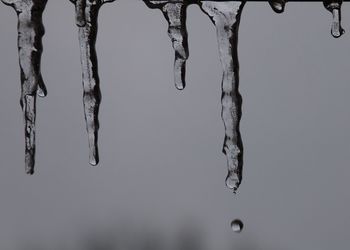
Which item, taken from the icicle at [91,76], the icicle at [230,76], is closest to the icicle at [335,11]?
the icicle at [230,76]

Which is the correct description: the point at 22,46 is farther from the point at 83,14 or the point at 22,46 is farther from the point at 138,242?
the point at 138,242

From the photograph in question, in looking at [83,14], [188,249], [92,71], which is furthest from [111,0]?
[188,249]

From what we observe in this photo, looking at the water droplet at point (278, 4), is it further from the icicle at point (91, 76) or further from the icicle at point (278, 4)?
the icicle at point (91, 76)

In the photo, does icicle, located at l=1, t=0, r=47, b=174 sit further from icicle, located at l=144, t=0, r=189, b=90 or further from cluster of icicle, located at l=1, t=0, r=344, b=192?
icicle, located at l=144, t=0, r=189, b=90

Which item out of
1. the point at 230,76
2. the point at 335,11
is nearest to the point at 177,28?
the point at 230,76

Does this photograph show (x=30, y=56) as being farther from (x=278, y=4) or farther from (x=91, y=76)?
(x=278, y=4)

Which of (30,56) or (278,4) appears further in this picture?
(30,56)
